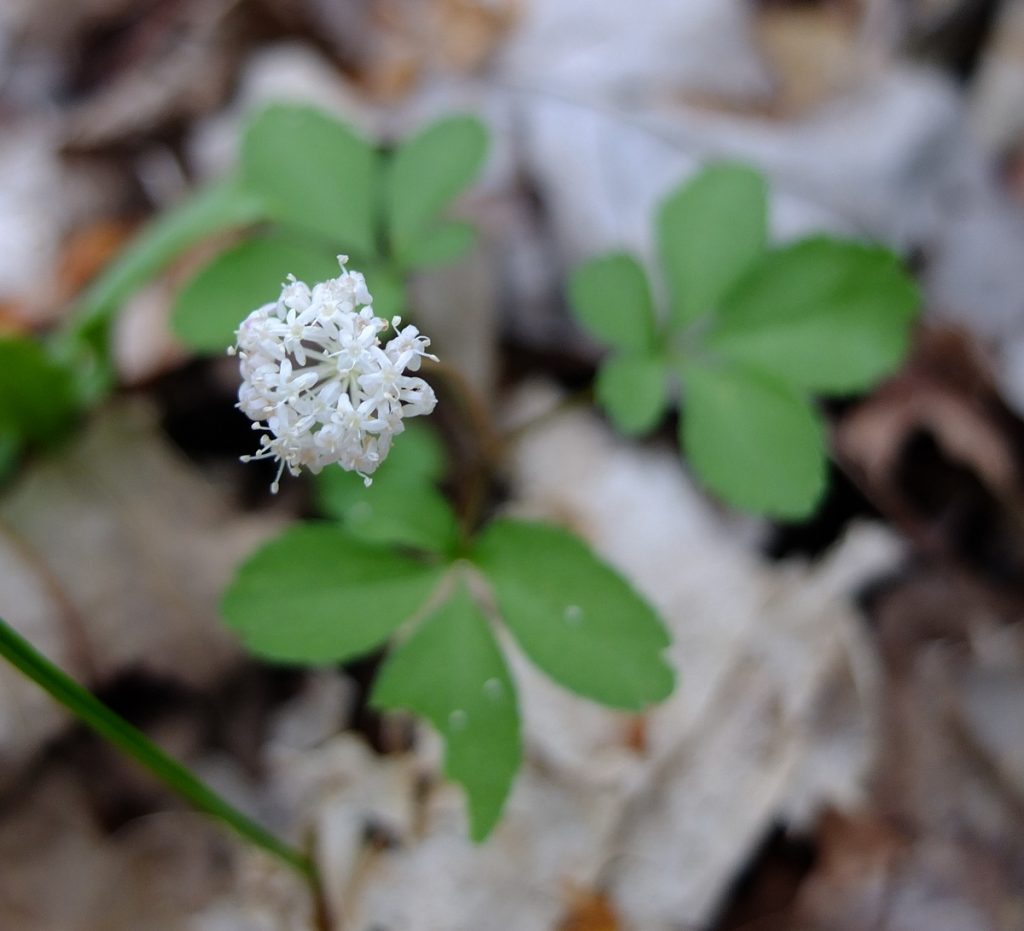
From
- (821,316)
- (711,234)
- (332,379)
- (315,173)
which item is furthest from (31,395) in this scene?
(821,316)

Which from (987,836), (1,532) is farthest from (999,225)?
(1,532)

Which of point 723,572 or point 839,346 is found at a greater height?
point 839,346

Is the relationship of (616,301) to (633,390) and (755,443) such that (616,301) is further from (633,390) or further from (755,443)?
(755,443)

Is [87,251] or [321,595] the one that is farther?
[87,251]

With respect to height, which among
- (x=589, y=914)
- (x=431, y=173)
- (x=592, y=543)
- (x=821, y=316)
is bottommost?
(x=589, y=914)

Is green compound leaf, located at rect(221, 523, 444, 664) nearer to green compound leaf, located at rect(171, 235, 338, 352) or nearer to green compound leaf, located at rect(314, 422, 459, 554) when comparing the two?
green compound leaf, located at rect(314, 422, 459, 554)

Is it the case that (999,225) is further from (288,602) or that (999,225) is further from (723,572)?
(288,602)

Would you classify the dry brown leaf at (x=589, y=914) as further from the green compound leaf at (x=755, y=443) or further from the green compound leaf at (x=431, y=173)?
the green compound leaf at (x=431, y=173)
